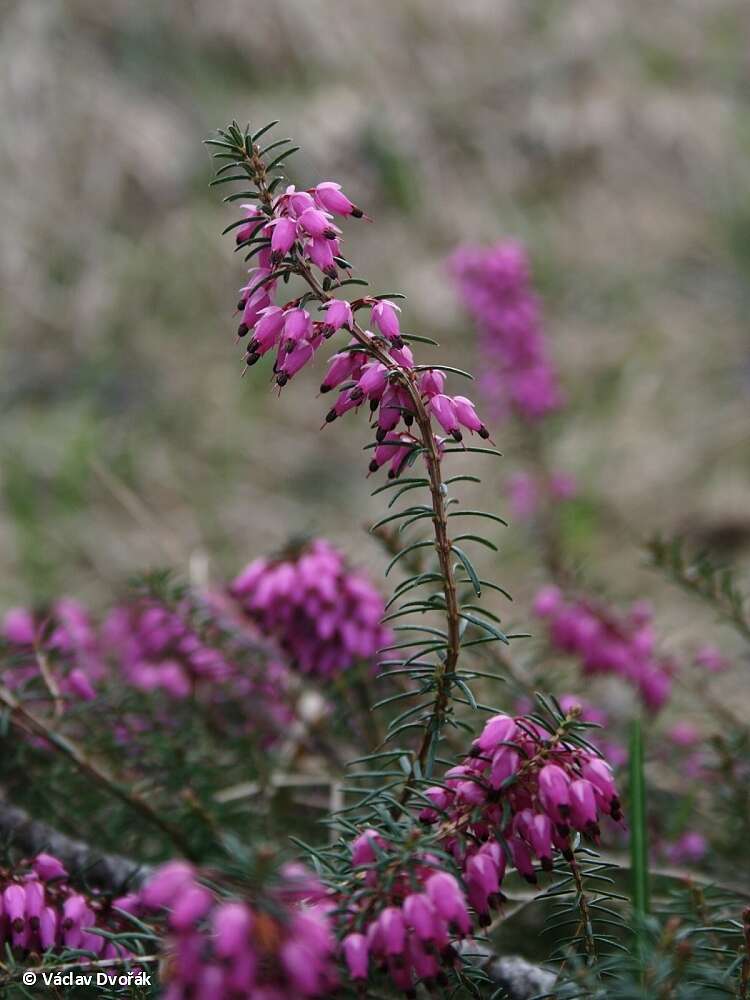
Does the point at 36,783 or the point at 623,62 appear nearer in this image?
the point at 36,783

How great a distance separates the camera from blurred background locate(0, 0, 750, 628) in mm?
4895

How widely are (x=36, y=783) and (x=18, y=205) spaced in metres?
5.05

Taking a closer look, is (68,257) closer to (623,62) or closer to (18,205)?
(18,205)

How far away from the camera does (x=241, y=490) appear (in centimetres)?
514

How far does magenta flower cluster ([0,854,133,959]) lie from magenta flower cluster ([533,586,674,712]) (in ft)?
4.25

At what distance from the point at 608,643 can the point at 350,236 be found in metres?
4.47

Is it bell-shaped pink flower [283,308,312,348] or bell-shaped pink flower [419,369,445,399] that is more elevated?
bell-shaped pink flower [283,308,312,348]

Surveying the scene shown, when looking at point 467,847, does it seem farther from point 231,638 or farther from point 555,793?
point 231,638

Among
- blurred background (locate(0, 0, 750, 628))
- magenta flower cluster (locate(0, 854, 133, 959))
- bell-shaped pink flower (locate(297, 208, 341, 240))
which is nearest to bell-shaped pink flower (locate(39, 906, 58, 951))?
magenta flower cluster (locate(0, 854, 133, 959))

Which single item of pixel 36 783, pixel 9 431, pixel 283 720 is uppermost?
pixel 9 431

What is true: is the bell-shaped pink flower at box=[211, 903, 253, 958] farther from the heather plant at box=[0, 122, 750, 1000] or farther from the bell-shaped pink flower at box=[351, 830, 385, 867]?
the bell-shaped pink flower at box=[351, 830, 385, 867]

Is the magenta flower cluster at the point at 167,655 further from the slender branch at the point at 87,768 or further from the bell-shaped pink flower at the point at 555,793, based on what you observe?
the bell-shaped pink flower at the point at 555,793

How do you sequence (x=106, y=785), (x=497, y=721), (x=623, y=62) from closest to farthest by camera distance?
(x=497, y=721) → (x=106, y=785) → (x=623, y=62)

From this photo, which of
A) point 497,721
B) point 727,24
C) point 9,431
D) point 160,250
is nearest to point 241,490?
point 9,431
